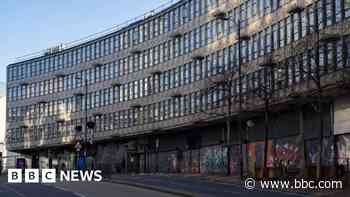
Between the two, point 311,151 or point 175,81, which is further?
point 175,81

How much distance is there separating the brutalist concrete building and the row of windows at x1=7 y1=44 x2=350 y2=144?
0.15 meters

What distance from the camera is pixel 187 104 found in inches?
2940

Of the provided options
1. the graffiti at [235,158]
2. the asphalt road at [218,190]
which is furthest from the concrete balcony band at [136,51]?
the asphalt road at [218,190]

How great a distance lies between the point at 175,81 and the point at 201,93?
8.40 meters

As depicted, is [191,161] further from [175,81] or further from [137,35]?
[137,35]

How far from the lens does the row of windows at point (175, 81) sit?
45.6m

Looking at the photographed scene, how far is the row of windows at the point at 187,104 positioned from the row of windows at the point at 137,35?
19.5 ft

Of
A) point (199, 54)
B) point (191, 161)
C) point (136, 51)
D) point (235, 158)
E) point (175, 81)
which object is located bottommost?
point (191, 161)

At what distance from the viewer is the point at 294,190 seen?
110ft

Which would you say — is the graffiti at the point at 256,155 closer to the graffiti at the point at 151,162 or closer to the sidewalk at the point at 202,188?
the sidewalk at the point at 202,188

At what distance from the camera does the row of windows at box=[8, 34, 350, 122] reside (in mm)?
45634

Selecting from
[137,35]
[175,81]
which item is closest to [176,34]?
[175,81]

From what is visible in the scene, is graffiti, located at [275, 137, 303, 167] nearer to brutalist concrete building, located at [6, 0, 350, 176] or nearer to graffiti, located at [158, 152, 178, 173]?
brutalist concrete building, located at [6, 0, 350, 176]

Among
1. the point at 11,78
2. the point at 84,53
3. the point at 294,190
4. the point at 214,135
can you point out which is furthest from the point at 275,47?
the point at 11,78
